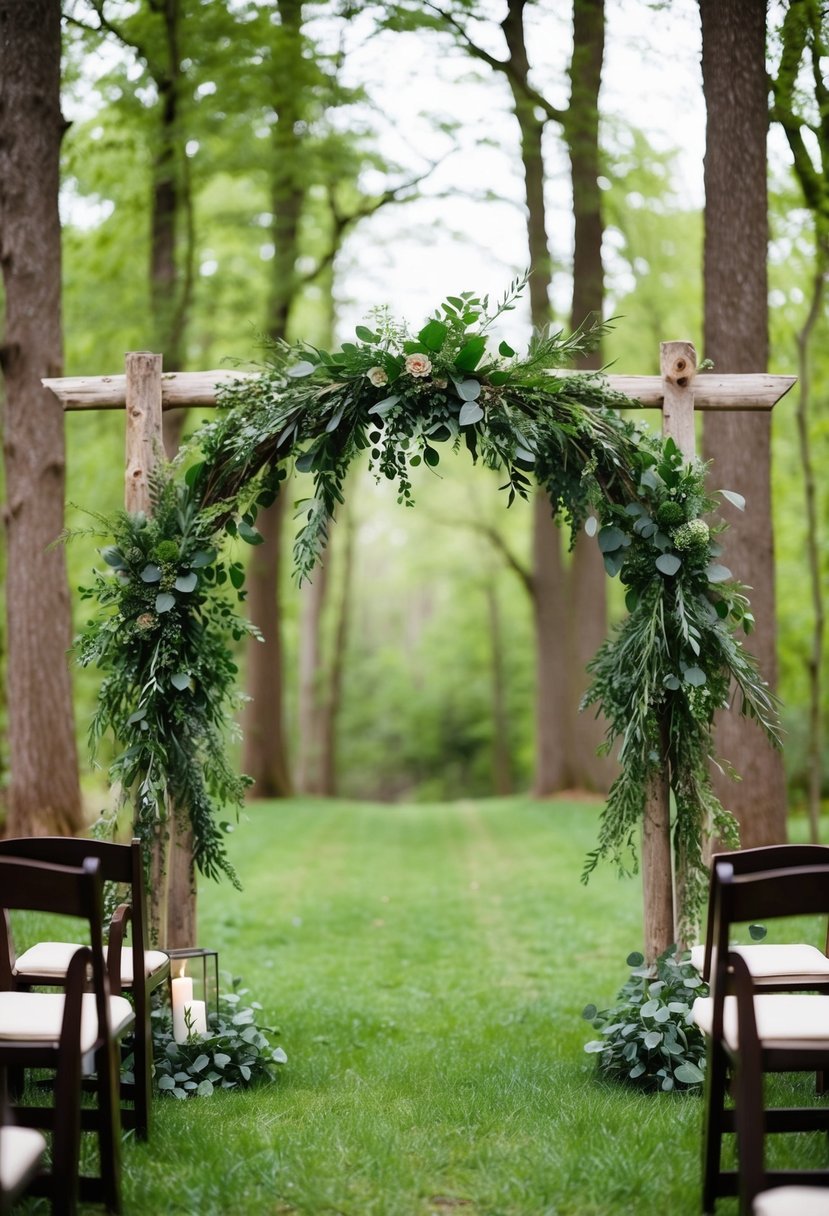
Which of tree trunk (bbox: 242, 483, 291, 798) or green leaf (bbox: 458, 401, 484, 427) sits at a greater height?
green leaf (bbox: 458, 401, 484, 427)

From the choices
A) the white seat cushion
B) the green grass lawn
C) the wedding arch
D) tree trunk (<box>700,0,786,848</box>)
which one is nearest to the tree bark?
tree trunk (<box>700,0,786,848</box>)

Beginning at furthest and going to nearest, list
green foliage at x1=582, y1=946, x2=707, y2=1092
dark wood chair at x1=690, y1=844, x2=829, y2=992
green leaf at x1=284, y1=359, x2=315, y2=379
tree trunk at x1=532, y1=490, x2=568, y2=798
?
tree trunk at x1=532, y1=490, x2=568, y2=798 → green leaf at x1=284, y1=359, x2=315, y2=379 → green foliage at x1=582, y1=946, x2=707, y2=1092 → dark wood chair at x1=690, y1=844, x2=829, y2=992

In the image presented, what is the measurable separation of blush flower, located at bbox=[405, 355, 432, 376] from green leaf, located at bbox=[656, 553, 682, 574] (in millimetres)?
1315

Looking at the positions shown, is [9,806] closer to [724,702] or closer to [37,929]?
[37,929]

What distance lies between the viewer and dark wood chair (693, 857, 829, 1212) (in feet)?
10.1

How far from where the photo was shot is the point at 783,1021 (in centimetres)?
329

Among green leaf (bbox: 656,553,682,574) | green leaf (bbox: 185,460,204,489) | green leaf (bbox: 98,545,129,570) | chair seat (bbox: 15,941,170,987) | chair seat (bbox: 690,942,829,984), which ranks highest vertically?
green leaf (bbox: 185,460,204,489)

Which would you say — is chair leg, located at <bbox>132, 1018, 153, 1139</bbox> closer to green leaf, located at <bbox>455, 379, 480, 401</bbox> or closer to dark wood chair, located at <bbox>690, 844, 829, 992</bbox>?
dark wood chair, located at <bbox>690, 844, 829, 992</bbox>


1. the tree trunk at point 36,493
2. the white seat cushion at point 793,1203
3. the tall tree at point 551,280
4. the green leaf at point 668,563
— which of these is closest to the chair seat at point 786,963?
the white seat cushion at point 793,1203

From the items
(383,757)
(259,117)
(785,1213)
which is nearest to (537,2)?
(259,117)

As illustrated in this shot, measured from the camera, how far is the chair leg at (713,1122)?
333 cm

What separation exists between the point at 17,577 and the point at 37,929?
2.64 metres

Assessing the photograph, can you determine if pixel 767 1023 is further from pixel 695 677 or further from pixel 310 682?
pixel 310 682

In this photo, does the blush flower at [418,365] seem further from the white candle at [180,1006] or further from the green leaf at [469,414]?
the white candle at [180,1006]
